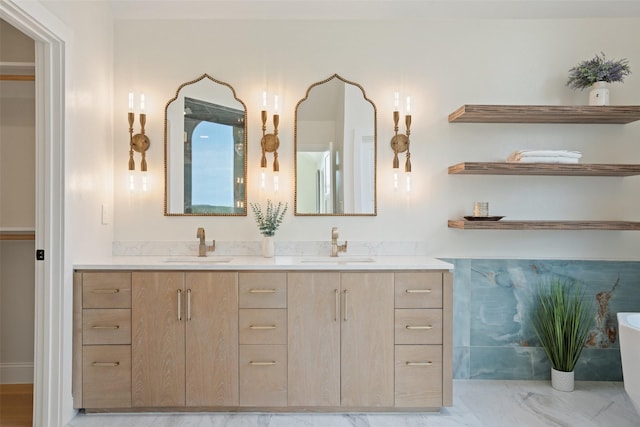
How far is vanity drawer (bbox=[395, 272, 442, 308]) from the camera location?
2508 mm

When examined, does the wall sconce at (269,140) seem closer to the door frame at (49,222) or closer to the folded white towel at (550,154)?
the door frame at (49,222)

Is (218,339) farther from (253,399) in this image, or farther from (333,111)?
(333,111)

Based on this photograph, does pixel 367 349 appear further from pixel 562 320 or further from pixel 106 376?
pixel 106 376

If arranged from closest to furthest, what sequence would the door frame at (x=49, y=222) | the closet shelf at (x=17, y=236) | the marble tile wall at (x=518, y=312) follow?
1. the door frame at (x=49, y=222)
2. the closet shelf at (x=17, y=236)
3. the marble tile wall at (x=518, y=312)

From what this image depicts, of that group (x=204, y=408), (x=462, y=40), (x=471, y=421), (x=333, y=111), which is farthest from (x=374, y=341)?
(x=462, y=40)

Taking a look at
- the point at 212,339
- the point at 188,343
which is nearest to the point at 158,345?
the point at 188,343

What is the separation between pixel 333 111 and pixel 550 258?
1.79 m

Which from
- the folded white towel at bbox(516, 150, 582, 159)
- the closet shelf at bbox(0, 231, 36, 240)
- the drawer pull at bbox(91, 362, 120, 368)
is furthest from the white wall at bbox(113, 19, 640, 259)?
the drawer pull at bbox(91, 362, 120, 368)

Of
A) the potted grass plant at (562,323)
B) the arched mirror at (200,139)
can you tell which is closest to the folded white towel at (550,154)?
the potted grass plant at (562,323)

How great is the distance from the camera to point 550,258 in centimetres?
304

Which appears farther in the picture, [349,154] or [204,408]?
[349,154]

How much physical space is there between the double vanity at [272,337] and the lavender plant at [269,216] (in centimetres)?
46

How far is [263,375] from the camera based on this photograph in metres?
2.51

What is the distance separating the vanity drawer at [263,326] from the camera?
251 centimetres
